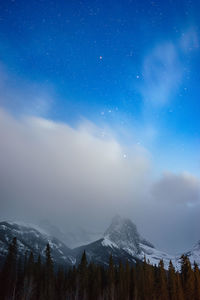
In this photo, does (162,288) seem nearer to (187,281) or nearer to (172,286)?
(172,286)

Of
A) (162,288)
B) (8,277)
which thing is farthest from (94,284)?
(8,277)

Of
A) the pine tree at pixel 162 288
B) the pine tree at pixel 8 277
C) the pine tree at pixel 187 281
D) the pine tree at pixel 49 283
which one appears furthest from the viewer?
the pine tree at pixel 162 288

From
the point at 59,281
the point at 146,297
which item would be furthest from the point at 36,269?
the point at 146,297

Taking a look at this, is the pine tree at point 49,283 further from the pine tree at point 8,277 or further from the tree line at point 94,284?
the pine tree at point 8,277

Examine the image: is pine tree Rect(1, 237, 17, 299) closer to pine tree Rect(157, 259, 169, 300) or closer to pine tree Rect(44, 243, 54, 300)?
pine tree Rect(44, 243, 54, 300)

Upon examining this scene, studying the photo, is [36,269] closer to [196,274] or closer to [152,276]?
[152,276]

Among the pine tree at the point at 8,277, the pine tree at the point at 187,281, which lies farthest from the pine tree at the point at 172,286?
the pine tree at the point at 8,277

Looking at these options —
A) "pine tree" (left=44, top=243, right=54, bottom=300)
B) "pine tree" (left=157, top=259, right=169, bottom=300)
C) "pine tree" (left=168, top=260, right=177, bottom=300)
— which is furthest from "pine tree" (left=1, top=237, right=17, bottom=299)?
"pine tree" (left=168, top=260, right=177, bottom=300)

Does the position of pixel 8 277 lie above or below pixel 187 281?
below

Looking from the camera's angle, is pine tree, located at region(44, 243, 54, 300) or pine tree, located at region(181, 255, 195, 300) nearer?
pine tree, located at region(181, 255, 195, 300)

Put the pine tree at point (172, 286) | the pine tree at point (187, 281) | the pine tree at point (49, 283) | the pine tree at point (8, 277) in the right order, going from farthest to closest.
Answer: the pine tree at point (172, 286) < the pine tree at point (49, 283) < the pine tree at point (187, 281) < the pine tree at point (8, 277)

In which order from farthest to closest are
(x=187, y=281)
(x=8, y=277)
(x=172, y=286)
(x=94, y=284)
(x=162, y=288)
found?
(x=94, y=284) < (x=162, y=288) < (x=172, y=286) < (x=187, y=281) < (x=8, y=277)

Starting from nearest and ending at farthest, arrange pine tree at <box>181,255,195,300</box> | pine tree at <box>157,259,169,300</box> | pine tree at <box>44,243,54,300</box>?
pine tree at <box>181,255,195,300</box> → pine tree at <box>44,243,54,300</box> → pine tree at <box>157,259,169,300</box>

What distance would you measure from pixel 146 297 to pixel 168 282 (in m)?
7.86
